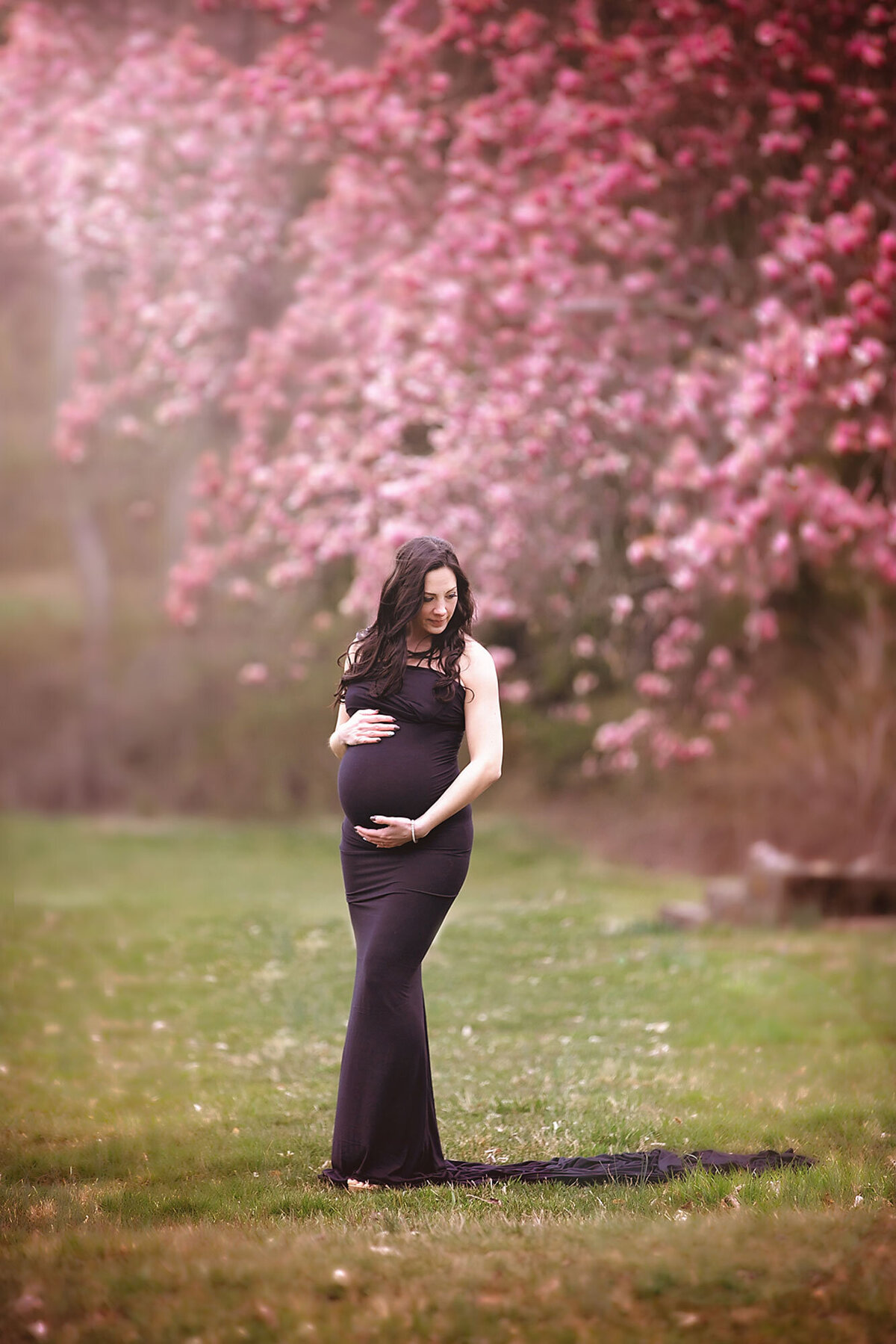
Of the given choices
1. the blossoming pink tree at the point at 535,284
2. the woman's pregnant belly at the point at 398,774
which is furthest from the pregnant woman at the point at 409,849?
the blossoming pink tree at the point at 535,284

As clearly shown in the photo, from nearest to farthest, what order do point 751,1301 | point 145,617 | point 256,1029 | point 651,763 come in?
1. point 751,1301
2. point 256,1029
3. point 651,763
4. point 145,617

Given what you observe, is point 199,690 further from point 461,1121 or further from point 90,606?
point 461,1121

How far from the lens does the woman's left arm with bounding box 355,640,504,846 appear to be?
180 inches

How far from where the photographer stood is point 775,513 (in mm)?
9656

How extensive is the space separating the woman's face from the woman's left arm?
0.15 m

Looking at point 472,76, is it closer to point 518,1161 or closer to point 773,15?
point 773,15

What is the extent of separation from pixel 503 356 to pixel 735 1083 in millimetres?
6568

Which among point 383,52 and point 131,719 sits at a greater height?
point 383,52

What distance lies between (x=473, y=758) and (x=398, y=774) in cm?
26

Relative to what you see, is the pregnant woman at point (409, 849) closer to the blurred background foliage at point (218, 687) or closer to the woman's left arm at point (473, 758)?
the woman's left arm at point (473, 758)

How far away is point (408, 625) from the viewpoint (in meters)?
4.75

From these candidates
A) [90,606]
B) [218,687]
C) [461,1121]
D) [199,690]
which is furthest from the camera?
[90,606]

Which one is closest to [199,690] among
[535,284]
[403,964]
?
[535,284]

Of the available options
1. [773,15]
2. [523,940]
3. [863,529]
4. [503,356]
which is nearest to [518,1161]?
[523,940]
